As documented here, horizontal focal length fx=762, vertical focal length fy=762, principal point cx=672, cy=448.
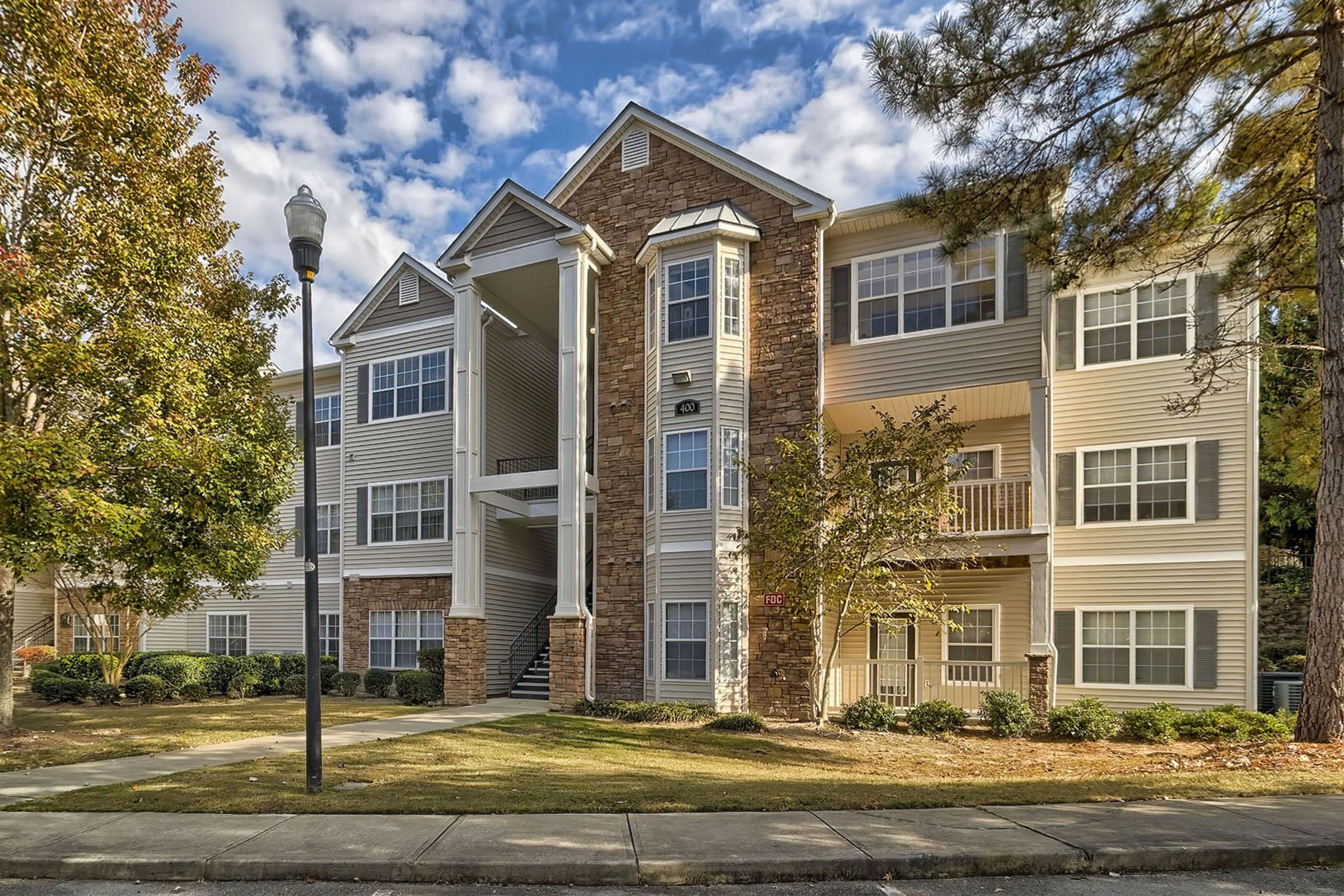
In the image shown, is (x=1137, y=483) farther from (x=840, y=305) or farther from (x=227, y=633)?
(x=227, y=633)

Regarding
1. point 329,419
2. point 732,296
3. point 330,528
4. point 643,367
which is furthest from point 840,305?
point 330,528

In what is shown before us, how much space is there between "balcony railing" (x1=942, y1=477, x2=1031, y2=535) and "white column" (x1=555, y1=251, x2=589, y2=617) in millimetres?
7522

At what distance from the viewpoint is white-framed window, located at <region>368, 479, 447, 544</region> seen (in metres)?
20.0

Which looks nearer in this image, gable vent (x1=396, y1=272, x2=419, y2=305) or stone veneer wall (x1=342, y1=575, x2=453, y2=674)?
stone veneer wall (x1=342, y1=575, x2=453, y2=674)

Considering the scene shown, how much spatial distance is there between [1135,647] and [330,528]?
67.4 feet

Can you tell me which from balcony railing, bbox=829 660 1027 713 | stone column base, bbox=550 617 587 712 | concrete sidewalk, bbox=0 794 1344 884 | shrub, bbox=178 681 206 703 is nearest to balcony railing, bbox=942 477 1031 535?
balcony railing, bbox=829 660 1027 713

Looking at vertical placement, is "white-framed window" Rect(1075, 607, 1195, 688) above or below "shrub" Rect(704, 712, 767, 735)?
Answer: above

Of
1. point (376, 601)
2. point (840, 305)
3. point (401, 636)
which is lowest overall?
point (401, 636)

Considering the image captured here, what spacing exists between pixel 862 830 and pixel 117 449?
1093 cm

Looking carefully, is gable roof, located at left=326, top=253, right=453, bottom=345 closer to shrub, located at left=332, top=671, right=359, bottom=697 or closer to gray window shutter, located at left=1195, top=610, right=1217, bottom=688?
shrub, located at left=332, top=671, right=359, bottom=697

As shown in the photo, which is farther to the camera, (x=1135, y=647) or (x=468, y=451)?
(x=468, y=451)

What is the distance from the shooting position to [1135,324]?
15.1 metres

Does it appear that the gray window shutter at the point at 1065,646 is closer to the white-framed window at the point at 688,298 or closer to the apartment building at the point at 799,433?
the apartment building at the point at 799,433

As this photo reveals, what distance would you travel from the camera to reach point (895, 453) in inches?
515
